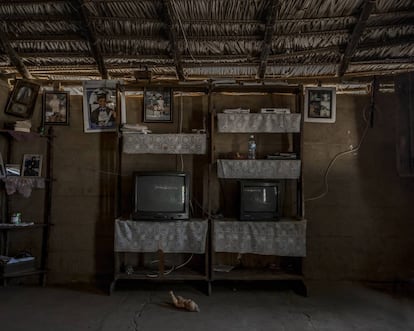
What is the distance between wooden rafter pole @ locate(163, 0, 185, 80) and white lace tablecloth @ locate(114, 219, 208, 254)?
1.65 metres

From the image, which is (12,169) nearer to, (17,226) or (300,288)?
(17,226)

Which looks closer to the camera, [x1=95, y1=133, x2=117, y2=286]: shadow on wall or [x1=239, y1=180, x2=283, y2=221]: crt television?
[x1=239, y1=180, x2=283, y2=221]: crt television

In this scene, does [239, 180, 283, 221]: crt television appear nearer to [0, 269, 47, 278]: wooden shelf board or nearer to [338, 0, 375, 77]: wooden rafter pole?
[338, 0, 375, 77]: wooden rafter pole

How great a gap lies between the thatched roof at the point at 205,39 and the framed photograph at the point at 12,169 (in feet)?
3.32

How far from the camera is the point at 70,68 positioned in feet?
13.0

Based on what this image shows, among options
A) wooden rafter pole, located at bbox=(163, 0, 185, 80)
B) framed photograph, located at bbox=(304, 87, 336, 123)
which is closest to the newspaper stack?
wooden rafter pole, located at bbox=(163, 0, 185, 80)

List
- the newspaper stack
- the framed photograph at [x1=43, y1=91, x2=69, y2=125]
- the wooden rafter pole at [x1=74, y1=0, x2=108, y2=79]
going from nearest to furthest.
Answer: the wooden rafter pole at [x1=74, y1=0, x2=108, y2=79] → the newspaper stack → the framed photograph at [x1=43, y1=91, x2=69, y2=125]

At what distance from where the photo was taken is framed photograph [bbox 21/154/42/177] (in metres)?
3.96

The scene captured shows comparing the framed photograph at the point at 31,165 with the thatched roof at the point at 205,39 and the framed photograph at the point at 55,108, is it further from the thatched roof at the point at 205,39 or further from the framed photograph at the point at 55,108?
the thatched roof at the point at 205,39

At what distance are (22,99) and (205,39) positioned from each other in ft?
7.04

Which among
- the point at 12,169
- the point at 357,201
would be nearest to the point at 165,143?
the point at 12,169

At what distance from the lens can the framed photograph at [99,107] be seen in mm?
3959

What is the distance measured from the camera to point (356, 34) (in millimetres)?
3359

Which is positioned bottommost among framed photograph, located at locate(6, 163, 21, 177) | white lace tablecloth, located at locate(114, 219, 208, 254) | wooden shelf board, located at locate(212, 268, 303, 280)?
wooden shelf board, located at locate(212, 268, 303, 280)
